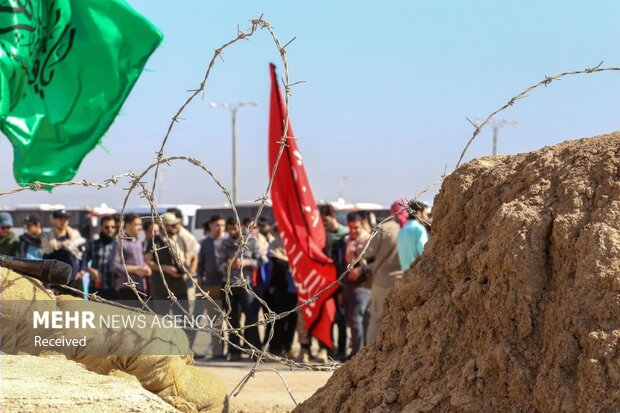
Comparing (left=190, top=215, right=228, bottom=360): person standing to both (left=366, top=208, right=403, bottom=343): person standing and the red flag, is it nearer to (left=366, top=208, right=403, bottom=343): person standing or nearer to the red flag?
the red flag

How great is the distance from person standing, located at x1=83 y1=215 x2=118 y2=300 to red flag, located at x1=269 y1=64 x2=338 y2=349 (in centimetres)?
190

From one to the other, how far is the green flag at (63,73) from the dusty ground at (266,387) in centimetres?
258

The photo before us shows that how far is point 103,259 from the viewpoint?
36.2 feet

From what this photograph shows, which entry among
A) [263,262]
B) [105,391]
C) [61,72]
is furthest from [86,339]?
[263,262]

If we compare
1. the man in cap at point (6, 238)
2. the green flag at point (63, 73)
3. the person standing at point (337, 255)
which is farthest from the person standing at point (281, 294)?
the man in cap at point (6, 238)

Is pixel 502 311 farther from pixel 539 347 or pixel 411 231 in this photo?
pixel 411 231

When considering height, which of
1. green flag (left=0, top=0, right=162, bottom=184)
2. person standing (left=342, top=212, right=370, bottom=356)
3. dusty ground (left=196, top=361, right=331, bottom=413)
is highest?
green flag (left=0, top=0, right=162, bottom=184)

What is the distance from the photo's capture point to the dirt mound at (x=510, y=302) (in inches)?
121

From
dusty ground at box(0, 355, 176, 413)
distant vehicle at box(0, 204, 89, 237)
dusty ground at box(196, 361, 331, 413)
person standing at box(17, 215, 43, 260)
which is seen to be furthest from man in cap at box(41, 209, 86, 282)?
distant vehicle at box(0, 204, 89, 237)

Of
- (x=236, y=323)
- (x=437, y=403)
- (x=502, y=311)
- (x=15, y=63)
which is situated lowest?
(x=236, y=323)

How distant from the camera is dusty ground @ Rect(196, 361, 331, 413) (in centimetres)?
655

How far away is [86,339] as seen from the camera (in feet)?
16.8

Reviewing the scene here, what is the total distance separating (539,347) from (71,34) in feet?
23.7

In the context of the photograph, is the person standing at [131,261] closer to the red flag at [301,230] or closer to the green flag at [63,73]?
the red flag at [301,230]
